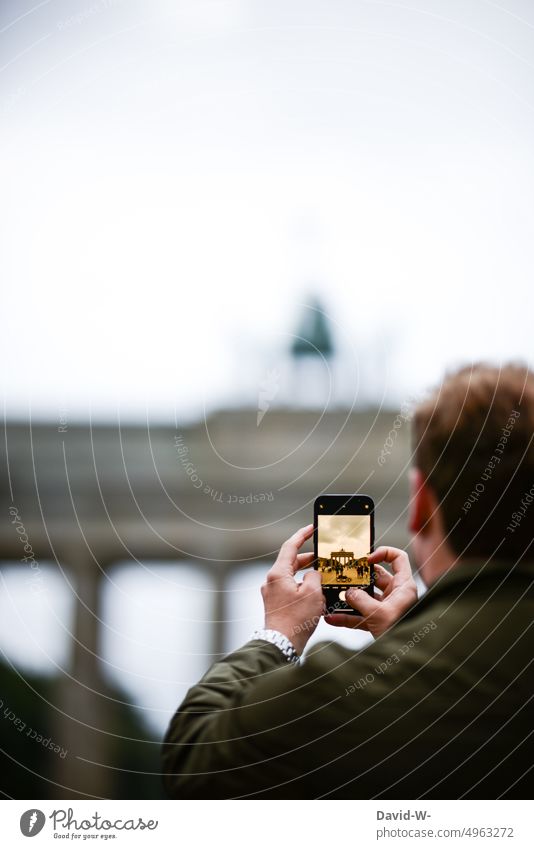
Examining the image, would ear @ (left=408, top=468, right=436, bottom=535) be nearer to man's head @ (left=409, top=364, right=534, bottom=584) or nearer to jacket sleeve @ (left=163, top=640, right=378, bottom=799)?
man's head @ (left=409, top=364, right=534, bottom=584)

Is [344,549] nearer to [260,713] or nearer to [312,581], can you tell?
[312,581]

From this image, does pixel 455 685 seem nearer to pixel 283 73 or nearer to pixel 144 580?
pixel 144 580

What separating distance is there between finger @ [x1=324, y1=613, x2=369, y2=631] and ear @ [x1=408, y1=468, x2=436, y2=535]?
0.31ft

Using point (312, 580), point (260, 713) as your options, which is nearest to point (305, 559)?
point (312, 580)

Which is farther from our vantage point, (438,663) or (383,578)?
(383,578)

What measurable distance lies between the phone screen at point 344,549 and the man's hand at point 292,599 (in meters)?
0.01

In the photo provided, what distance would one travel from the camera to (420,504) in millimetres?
512

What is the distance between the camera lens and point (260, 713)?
0.49m

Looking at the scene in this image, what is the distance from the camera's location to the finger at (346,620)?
1.86 feet

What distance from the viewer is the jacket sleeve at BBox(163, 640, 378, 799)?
1.58ft

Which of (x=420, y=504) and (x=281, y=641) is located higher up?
(x=420, y=504)

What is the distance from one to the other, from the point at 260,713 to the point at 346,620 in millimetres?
115

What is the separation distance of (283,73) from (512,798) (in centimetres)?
70

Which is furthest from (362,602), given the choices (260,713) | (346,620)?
(260,713)
